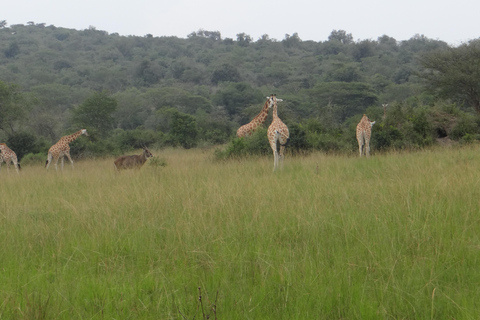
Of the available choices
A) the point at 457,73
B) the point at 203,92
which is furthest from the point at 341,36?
the point at 457,73

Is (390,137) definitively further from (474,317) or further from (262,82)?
(262,82)

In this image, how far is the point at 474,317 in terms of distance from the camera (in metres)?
2.85

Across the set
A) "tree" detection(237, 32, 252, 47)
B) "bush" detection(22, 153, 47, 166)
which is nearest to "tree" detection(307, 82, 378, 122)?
"bush" detection(22, 153, 47, 166)

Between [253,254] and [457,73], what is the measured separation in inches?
742

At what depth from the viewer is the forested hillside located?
1490 cm

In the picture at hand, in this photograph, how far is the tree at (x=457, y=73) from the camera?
2019cm

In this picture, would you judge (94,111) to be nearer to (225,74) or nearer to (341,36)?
(225,74)

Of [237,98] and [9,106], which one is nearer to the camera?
[9,106]

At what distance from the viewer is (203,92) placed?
45.3 meters

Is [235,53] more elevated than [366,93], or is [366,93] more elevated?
[235,53]

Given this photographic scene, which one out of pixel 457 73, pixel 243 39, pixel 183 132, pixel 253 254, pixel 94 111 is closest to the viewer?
pixel 253 254

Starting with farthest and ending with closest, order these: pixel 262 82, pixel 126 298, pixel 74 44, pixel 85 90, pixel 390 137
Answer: pixel 74 44, pixel 262 82, pixel 85 90, pixel 390 137, pixel 126 298

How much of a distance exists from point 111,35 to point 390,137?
291ft

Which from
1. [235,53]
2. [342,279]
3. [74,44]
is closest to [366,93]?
[342,279]
